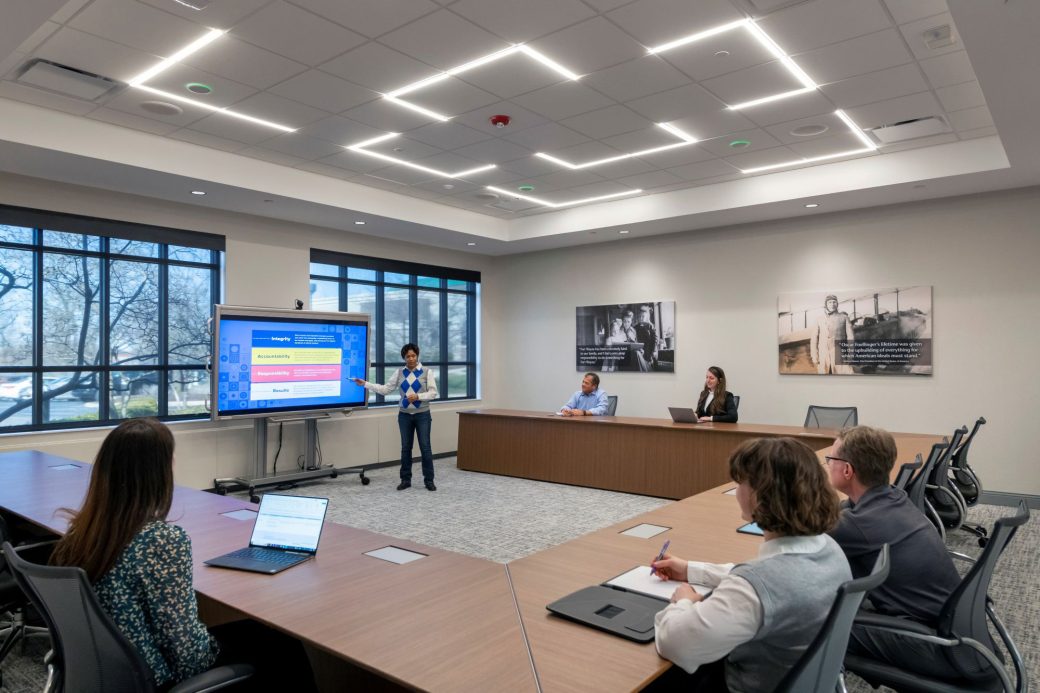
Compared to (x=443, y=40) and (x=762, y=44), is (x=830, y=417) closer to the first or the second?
(x=762, y=44)

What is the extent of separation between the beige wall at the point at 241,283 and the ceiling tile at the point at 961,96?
6.12m

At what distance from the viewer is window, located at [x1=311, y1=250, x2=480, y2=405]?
26.5 ft

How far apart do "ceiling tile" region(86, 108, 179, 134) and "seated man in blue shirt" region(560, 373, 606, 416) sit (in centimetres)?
457

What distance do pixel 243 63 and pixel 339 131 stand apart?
4.10 ft

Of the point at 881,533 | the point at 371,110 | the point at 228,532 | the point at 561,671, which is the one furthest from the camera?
the point at 371,110

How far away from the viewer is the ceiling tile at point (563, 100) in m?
4.43

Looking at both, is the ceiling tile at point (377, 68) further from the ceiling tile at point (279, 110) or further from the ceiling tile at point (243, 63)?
the ceiling tile at point (279, 110)

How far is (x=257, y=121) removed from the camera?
198 inches

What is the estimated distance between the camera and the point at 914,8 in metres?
3.39

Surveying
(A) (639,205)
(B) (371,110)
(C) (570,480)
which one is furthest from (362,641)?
(A) (639,205)

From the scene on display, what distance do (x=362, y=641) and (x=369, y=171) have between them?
17.9ft

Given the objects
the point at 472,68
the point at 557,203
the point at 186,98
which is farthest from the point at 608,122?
the point at 186,98

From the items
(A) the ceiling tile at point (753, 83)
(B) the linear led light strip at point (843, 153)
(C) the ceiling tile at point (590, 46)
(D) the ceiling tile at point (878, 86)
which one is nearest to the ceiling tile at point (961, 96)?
(D) the ceiling tile at point (878, 86)

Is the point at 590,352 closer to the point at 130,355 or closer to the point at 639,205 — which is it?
the point at 639,205
